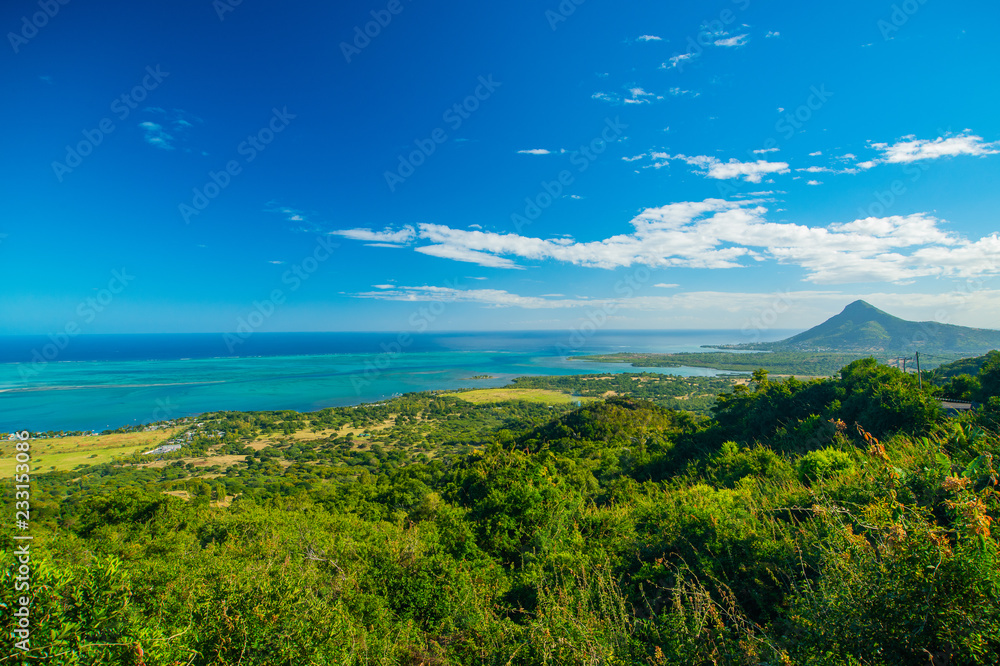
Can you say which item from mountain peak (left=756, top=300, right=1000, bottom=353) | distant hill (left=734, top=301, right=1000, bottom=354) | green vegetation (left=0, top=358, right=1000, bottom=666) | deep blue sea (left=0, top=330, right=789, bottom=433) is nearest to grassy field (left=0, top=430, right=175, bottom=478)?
deep blue sea (left=0, top=330, right=789, bottom=433)

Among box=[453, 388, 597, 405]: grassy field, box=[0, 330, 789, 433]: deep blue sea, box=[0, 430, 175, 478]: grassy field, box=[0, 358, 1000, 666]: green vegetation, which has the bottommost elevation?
box=[453, 388, 597, 405]: grassy field

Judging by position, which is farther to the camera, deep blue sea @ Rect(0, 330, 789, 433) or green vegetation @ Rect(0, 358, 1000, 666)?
deep blue sea @ Rect(0, 330, 789, 433)

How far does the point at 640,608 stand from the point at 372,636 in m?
3.85

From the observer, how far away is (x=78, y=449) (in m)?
35.2

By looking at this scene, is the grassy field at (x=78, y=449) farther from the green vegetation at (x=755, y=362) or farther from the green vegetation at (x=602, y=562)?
the green vegetation at (x=755, y=362)

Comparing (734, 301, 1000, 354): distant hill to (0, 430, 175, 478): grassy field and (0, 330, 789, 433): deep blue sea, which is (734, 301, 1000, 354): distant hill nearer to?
(0, 330, 789, 433): deep blue sea

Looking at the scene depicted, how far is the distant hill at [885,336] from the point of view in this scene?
11062 centimetres

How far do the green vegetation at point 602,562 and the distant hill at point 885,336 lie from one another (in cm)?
13212

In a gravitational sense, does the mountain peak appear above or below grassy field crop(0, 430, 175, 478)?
above

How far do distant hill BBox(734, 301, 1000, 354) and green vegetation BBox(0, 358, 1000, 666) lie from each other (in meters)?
132

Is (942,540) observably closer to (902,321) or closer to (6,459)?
(6,459)

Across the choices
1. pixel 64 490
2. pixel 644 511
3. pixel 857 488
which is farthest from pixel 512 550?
pixel 64 490

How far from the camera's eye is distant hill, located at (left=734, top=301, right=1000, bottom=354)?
4355 inches

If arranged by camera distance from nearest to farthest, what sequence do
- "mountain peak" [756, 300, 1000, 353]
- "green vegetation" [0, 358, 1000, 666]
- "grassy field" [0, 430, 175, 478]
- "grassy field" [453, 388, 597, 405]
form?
"green vegetation" [0, 358, 1000, 666], "grassy field" [0, 430, 175, 478], "grassy field" [453, 388, 597, 405], "mountain peak" [756, 300, 1000, 353]
